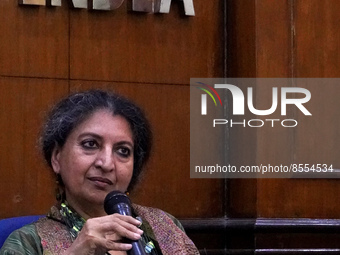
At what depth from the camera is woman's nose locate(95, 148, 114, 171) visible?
2.05m

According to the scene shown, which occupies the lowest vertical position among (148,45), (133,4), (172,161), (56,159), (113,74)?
(172,161)

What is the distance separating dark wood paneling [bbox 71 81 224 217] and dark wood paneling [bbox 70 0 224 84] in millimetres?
63

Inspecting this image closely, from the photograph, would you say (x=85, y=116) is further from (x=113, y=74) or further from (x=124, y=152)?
(x=113, y=74)

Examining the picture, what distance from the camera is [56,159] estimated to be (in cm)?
217

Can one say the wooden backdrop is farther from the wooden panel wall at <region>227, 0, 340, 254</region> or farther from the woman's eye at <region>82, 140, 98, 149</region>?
the woman's eye at <region>82, 140, 98, 149</region>

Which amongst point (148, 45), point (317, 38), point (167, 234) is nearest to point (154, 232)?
point (167, 234)

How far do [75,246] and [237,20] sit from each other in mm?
2060

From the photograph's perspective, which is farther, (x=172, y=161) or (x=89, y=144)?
(x=172, y=161)

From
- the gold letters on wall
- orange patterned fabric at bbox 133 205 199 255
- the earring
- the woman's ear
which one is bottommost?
orange patterned fabric at bbox 133 205 199 255

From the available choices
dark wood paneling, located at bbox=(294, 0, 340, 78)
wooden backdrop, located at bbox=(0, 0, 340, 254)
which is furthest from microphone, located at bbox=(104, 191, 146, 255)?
dark wood paneling, located at bbox=(294, 0, 340, 78)

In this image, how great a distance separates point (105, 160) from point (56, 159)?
0.62 feet

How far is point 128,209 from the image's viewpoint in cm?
172

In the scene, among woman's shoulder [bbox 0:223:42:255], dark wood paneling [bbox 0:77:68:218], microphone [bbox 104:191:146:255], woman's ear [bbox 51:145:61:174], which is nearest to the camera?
microphone [bbox 104:191:146:255]

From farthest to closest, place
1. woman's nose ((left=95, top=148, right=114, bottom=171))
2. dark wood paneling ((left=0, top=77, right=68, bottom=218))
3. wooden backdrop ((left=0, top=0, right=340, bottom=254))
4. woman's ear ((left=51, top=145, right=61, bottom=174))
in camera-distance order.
Result: wooden backdrop ((left=0, top=0, right=340, bottom=254))
dark wood paneling ((left=0, top=77, right=68, bottom=218))
woman's ear ((left=51, top=145, right=61, bottom=174))
woman's nose ((left=95, top=148, right=114, bottom=171))
